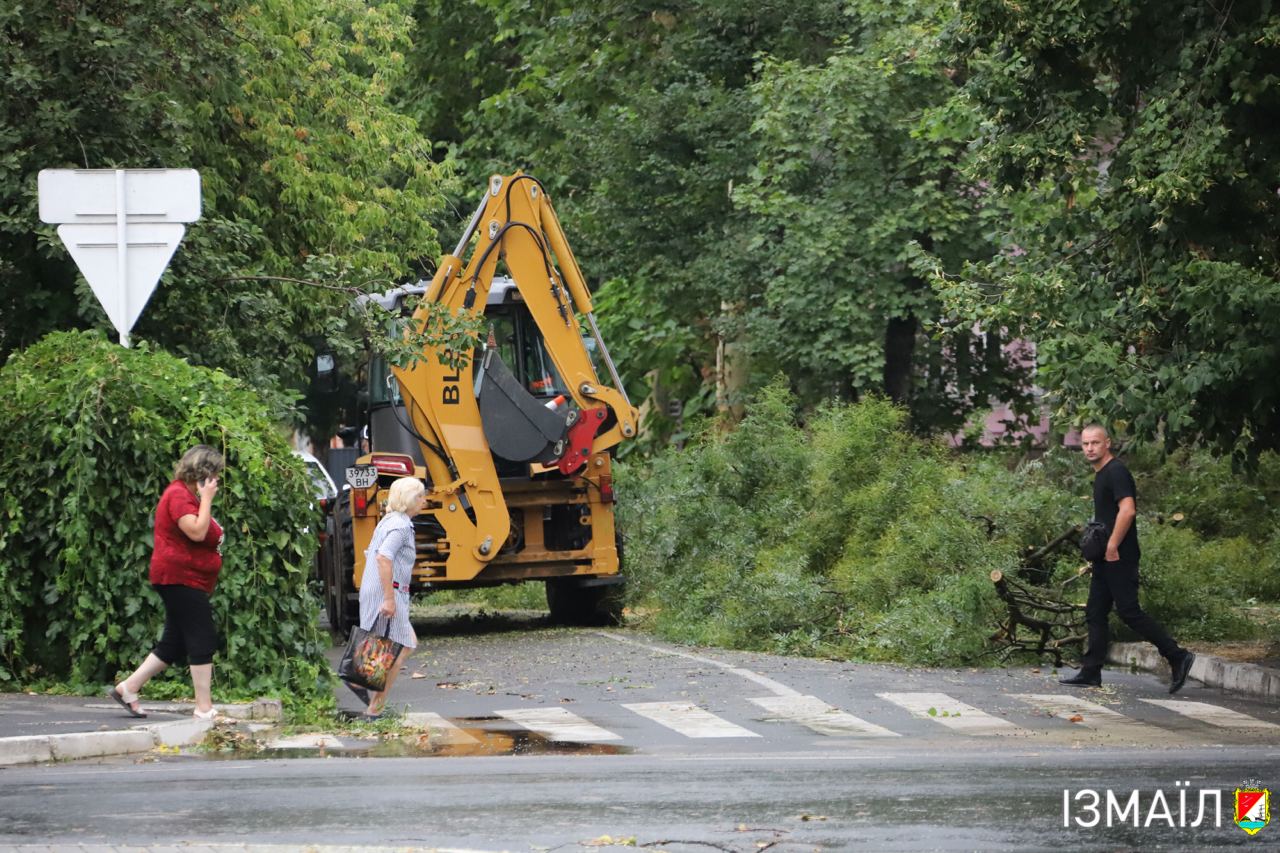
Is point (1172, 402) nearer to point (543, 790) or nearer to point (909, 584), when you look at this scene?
point (909, 584)

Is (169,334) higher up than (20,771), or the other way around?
(169,334)

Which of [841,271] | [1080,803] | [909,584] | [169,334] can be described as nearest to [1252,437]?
[909,584]

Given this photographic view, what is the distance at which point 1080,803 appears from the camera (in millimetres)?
Answer: 7855

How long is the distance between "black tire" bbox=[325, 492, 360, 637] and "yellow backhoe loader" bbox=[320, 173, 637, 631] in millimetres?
20

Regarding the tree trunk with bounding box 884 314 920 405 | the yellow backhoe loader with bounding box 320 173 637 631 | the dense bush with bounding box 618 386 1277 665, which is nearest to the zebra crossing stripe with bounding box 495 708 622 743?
the dense bush with bounding box 618 386 1277 665

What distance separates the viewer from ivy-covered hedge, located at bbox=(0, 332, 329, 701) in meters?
12.5

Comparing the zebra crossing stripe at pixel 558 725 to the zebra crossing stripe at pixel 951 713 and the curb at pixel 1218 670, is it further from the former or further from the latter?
the curb at pixel 1218 670

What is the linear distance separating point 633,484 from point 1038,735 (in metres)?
12.6

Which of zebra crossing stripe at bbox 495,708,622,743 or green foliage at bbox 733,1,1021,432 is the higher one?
green foliage at bbox 733,1,1021,432

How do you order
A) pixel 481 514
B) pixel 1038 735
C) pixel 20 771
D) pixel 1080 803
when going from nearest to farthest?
pixel 1080 803
pixel 20 771
pixel 1038 735
pixel 481 514

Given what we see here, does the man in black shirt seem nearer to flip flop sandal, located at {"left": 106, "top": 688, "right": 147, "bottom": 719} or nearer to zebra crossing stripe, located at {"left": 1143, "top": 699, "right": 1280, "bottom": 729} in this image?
zebra crossing stripe, located at {"left": 1143, "top": 699, "right": 1280, "bottom": 729}

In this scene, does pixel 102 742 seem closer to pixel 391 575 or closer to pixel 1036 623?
pixel 391 575

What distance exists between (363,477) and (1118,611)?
7893mm

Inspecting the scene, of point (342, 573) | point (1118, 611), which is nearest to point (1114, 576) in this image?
point (1118, 611)
